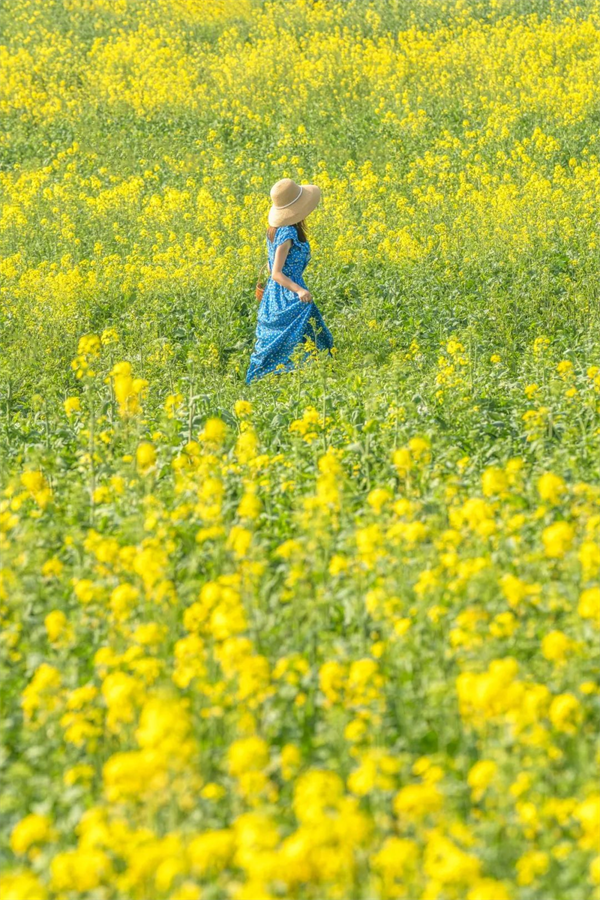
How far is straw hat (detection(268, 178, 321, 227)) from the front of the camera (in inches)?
287

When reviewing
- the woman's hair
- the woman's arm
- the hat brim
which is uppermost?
the hat brim

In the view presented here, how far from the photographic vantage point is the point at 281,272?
7488mm

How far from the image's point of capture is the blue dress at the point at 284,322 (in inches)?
302

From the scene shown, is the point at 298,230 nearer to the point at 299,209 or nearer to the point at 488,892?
the point at 299,209

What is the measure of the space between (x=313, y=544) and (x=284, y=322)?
389 centimetres

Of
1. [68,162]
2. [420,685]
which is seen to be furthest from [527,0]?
[420,685]

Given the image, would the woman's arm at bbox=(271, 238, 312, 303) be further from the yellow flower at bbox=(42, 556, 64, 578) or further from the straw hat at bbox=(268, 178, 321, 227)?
the yellow flower at bbox=(42, 556, 64, 578)

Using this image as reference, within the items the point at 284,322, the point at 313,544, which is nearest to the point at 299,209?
the point at 284,322

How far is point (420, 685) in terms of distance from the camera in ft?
12.0

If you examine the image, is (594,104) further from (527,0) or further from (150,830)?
(150,830)

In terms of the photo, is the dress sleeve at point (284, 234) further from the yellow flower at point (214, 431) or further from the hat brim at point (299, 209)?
the yellow flower at point (214, 431)

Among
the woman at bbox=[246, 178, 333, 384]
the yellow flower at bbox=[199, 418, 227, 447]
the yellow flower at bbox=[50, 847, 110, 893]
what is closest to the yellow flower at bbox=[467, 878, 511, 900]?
the yellow flower at bbox=[50, 847, 110, 893]

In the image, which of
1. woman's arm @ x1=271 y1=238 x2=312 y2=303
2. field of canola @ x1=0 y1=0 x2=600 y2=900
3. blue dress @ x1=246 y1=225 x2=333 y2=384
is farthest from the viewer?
blue dress @ x1=246 y1=225 x2=333 y2=384

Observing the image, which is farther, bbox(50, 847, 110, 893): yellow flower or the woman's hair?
the woman's hair
